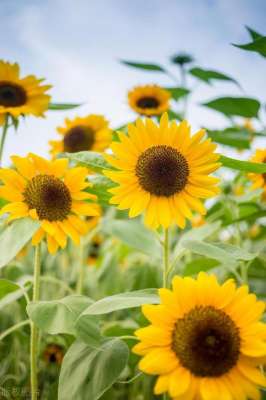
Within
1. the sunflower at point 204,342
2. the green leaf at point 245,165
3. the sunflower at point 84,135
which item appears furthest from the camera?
the sunflower at point 84,135

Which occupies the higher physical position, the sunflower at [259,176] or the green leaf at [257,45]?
the green leaf at [257,45]

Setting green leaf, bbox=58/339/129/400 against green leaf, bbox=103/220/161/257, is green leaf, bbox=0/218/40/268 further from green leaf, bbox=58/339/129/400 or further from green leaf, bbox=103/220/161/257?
green leaf, bbox=103/220/161/257

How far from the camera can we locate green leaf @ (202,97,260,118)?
3.08 ft

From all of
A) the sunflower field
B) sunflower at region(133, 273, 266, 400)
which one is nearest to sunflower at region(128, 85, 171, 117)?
the sunflower field

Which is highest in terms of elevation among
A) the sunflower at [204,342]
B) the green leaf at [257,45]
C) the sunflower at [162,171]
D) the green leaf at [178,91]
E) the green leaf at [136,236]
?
the green leaf at [178,91]

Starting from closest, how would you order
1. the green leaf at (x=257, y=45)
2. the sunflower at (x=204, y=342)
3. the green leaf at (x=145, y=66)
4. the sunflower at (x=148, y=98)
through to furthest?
the sunflower at (x=204, y=342) < the green leaf at (x=257, y=45) < the green leaf at (x=145, y=66) < the sunflower at (x=148, y=98)

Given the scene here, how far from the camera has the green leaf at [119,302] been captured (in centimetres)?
58

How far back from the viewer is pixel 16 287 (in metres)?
0.82

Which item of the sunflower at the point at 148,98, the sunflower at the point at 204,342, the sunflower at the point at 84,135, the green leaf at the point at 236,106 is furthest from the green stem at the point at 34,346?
the sunflower at the point at 148,98

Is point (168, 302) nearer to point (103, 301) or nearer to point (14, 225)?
point (103, 301)

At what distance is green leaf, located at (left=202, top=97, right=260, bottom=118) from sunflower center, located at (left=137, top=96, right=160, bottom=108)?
0.49 m

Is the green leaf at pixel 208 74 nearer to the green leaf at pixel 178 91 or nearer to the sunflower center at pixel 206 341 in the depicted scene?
the green leaf at pixel 178 91

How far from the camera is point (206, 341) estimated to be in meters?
0.57

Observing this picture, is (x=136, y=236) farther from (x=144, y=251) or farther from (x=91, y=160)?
(x=91, y=160)
